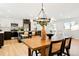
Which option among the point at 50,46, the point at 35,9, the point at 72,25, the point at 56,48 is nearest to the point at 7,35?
the point at 35,9

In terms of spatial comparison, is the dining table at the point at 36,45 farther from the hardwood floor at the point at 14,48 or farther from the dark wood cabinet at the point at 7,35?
the dark wood cabinet at the point at 7,35

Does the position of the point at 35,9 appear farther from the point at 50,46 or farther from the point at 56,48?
the point at 56,48

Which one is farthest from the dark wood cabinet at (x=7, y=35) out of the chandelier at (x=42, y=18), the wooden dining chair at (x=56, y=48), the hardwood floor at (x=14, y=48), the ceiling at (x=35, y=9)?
the wooden dining chair at (x=56, y=48)

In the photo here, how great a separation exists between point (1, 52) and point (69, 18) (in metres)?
1.26

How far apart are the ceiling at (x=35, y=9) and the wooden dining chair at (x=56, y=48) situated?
17.7 inches

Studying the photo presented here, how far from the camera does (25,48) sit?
2254 mm

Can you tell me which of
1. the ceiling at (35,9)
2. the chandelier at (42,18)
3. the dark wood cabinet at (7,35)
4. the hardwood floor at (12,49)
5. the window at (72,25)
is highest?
the ceiling at (35,9)

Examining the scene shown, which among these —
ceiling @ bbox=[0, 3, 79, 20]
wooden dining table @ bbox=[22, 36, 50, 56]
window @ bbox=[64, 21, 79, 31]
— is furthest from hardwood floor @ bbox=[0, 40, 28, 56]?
window @ bbox=[64, 21, 79, 31]

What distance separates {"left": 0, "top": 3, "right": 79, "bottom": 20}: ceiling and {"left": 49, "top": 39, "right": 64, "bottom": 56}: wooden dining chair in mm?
451

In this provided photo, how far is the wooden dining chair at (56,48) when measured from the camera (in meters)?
2.06

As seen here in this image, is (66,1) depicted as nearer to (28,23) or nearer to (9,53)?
(28,23)

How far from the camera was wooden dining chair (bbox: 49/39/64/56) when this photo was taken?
81.0 inches

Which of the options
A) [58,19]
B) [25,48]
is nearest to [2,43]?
[25,48]

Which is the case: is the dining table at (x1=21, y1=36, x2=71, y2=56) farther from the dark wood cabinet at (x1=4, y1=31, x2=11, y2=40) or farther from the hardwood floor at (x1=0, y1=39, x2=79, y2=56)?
the dark wood cabinet at (x1=4, y1=31, x2=11, y2=40)
